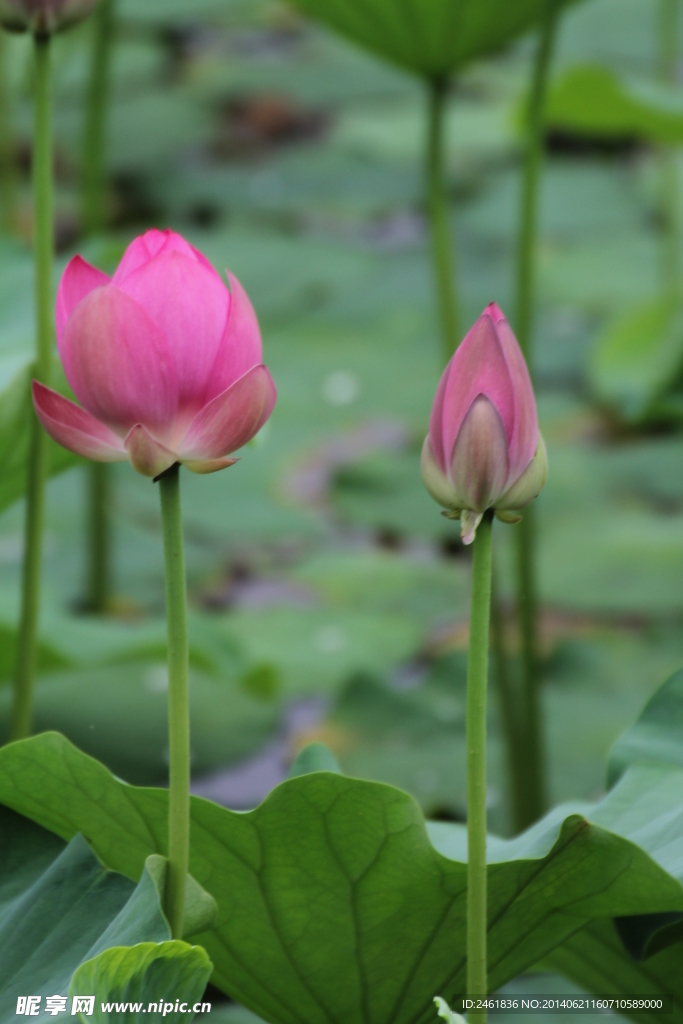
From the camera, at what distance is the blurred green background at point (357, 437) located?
1.12 m

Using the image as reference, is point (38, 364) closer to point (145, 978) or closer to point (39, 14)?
point (39, 14)

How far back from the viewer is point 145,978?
1.27ft

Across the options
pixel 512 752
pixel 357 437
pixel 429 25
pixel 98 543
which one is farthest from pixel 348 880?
pixel 357 437

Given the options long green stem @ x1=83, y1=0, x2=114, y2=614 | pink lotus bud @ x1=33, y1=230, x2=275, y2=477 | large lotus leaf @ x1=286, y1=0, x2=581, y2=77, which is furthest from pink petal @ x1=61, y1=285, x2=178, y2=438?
long green stem @ x1=83, y1=0, x2=114, y2=614

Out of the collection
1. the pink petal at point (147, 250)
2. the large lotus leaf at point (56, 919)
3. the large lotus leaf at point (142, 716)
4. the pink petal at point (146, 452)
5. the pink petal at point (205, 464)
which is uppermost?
the pink petal at point (147, 250)

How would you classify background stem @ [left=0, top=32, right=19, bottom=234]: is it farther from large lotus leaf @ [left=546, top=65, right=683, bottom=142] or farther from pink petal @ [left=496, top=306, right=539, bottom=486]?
pink petal @ [left=496, top=306, right=539, bottom=486]

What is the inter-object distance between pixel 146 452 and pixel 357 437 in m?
1.46

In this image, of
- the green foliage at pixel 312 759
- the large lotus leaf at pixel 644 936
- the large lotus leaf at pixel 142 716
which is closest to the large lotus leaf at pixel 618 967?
the large lotus leaf at pixel 644 936

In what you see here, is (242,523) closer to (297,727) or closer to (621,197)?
(297,727)

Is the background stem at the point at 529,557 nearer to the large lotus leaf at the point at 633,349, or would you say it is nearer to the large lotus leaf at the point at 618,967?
the large lotus leaf at the point at 618,967

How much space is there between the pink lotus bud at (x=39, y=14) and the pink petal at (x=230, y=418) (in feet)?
0.98

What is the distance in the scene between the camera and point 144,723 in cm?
106

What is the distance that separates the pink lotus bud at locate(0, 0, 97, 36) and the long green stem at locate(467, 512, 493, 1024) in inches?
14.2

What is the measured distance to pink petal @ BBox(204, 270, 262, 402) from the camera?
381 mm
